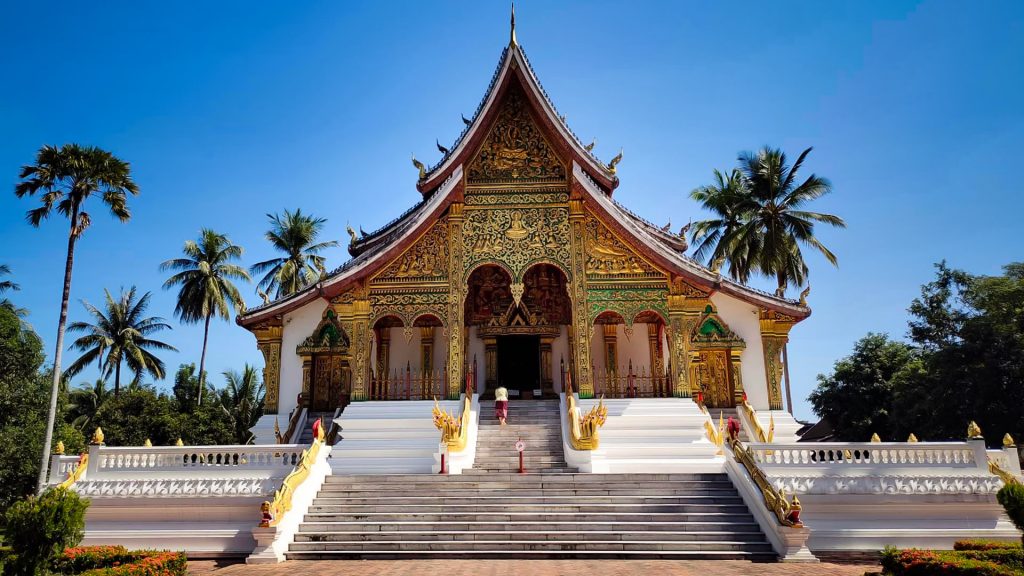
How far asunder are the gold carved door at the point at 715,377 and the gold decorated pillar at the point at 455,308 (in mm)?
6029

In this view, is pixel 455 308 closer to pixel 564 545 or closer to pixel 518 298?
pixel 518 298

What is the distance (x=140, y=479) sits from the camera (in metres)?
10.7

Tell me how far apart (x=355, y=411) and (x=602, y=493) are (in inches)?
257

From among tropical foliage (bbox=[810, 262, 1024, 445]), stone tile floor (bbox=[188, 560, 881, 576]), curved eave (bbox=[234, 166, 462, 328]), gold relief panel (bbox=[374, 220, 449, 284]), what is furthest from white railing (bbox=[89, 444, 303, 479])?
tropical foliage (bbox=[810, 262, 1024, 445])

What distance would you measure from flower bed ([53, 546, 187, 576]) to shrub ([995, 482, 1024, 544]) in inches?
349

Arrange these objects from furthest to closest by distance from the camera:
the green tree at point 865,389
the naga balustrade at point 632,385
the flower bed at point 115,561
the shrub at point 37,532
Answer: the green tree at point 865,389
the naga balustrade at point 632,385
the flower bed at point 115,561
the shrub at point 37,532

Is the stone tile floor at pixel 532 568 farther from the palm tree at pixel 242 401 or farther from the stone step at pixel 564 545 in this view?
the palm tree at pixel 242 401

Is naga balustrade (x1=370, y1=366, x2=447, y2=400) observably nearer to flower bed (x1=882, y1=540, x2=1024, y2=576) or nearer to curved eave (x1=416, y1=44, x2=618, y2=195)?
curved eave (x1=416, y1=44, x2=618, y2=195)

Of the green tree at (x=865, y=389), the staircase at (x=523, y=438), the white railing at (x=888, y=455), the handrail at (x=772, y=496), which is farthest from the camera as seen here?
the green tree at (x=865, y=389)

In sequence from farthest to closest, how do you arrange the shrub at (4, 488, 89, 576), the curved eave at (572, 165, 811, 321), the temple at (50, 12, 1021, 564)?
1. the curved eave at (572, 165, 811, 321)
2. the temple at (50, 12, 1021, 564)
3. the shrub at (4, 488, 89, 576)

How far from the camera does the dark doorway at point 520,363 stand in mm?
18781

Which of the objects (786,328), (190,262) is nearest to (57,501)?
(786,328)

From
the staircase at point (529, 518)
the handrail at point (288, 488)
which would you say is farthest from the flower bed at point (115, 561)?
the staircase at point (529, 518)

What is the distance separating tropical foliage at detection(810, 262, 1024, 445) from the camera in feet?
61.3
